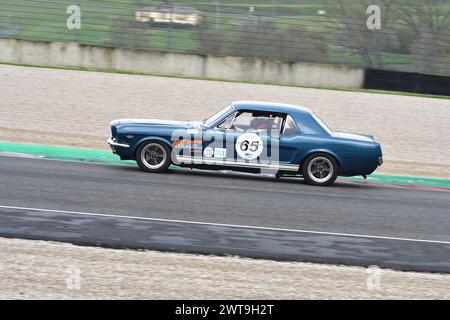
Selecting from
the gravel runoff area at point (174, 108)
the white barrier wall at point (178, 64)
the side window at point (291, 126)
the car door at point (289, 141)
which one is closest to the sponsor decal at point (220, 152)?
the car door at point (289, 141)

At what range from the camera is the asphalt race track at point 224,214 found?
30.7ft

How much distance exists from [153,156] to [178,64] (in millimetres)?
11805

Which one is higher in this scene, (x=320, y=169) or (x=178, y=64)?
(x=178, y=64)

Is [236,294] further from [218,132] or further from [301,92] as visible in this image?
[301,92]

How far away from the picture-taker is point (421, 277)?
8.69 m

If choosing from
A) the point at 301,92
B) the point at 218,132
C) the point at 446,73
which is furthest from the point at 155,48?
the point at 218,132

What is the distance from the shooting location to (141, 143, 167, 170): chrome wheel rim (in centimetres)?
1338

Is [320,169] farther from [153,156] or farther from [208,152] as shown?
[153,156]

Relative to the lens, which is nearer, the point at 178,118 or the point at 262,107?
the point at 262,107

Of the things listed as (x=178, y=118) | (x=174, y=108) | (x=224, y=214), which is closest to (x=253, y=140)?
(x=224, y=214)

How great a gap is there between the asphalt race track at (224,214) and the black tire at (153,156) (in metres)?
0.19

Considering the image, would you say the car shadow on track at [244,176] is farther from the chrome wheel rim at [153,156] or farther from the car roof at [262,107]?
the car roof at [262,107]

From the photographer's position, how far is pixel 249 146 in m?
13.3

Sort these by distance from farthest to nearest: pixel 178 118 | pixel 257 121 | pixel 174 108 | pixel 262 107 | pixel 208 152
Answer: pixel 174 108
pixel 178 118
pixel 262 107
pixel 257 121
pixel 208 152
